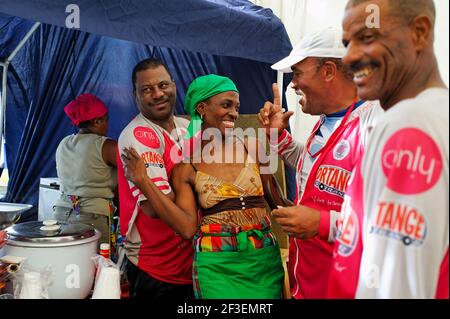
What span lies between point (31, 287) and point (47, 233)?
25 cm

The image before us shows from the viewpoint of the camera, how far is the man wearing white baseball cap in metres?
1.14

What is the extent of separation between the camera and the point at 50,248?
4.20ft

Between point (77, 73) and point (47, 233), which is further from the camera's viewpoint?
point (77, 73)

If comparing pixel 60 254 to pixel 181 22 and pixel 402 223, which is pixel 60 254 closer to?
pixel 402 223

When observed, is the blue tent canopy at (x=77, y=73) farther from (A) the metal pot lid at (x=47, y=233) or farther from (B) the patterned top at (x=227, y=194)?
(A) the metal pot lid at (x=47, y=233)

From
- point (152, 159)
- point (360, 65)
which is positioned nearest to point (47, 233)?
point (152, 159)

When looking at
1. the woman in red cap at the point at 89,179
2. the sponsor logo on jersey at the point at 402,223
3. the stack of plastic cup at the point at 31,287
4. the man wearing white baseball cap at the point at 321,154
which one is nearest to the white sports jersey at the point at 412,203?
the sponsor logo on jersey at the point at 402,223

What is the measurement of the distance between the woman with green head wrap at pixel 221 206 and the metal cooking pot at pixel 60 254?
280 mm

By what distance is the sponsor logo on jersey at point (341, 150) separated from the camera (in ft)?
3.92

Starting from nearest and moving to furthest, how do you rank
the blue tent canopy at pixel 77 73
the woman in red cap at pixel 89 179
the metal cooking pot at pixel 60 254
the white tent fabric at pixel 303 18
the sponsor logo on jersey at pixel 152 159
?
the metal cooking pot at pixel 60 254 → the sponsor logo on jersey at pixel 152 159 → the woman in red cap at pixel 89 179 → the blue tent canopy at pixel 77 73 → the white tent fabric at pixel 303 18

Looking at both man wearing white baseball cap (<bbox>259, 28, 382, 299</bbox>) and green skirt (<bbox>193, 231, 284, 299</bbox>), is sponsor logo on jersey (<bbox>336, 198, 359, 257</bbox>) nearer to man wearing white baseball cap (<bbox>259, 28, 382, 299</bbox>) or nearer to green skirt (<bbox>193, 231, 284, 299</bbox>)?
man wearing white baseball cap (<bbox>259, 28, 382, 299</bbox>)

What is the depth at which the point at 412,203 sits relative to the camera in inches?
25.1
